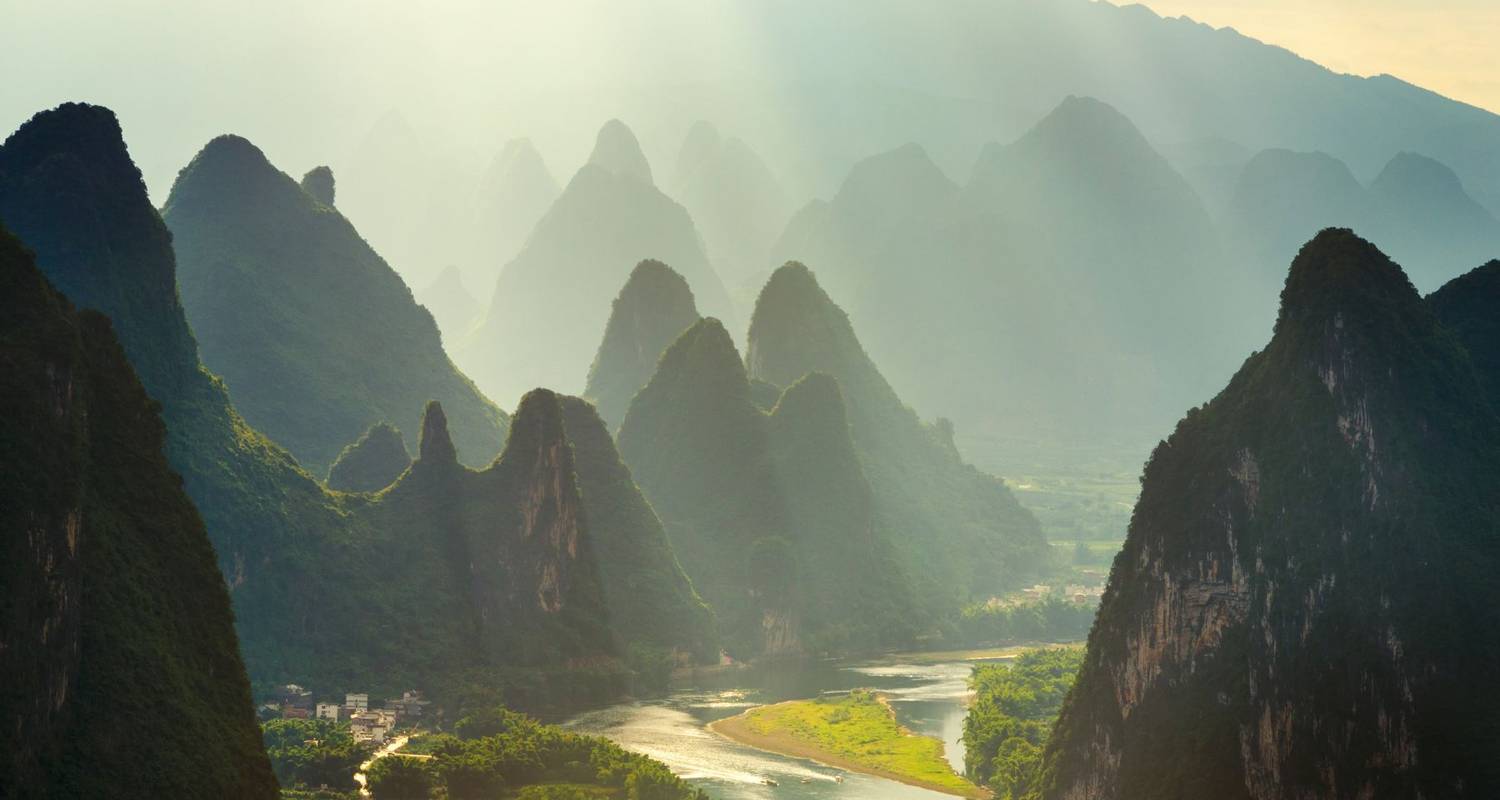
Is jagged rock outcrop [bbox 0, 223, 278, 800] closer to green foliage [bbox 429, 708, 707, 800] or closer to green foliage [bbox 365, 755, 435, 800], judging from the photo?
green foliage [bbox 365, 755, 435, 800]

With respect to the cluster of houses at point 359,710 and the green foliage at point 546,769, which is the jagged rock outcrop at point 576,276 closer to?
the cluster of houses at point 359,710

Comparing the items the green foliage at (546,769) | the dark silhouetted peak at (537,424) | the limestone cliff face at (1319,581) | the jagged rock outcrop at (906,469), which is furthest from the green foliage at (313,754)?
the jagged rock outcrop at (906,469)

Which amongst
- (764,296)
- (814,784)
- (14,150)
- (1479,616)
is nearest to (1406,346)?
(1479,616)

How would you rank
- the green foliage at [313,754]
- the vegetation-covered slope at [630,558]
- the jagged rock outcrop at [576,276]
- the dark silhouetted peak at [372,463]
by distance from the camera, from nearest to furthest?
1. the green foliage at [313,754]
2. the vegetation-covered slope at [630,558]
3. the dark silhouetted peak at [372,463]
4. the jagged rock outcrop at [576,276]

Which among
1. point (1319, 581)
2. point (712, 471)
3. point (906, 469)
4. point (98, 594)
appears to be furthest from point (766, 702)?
point (906, 469)

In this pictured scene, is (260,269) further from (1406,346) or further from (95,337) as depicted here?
(1406,346)

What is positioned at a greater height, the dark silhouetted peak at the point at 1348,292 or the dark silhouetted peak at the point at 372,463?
the dark silhouetted peak at the point at 372,463

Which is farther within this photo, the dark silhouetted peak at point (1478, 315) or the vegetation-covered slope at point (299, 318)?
the vegetation-covered slope at point (299, 318)
